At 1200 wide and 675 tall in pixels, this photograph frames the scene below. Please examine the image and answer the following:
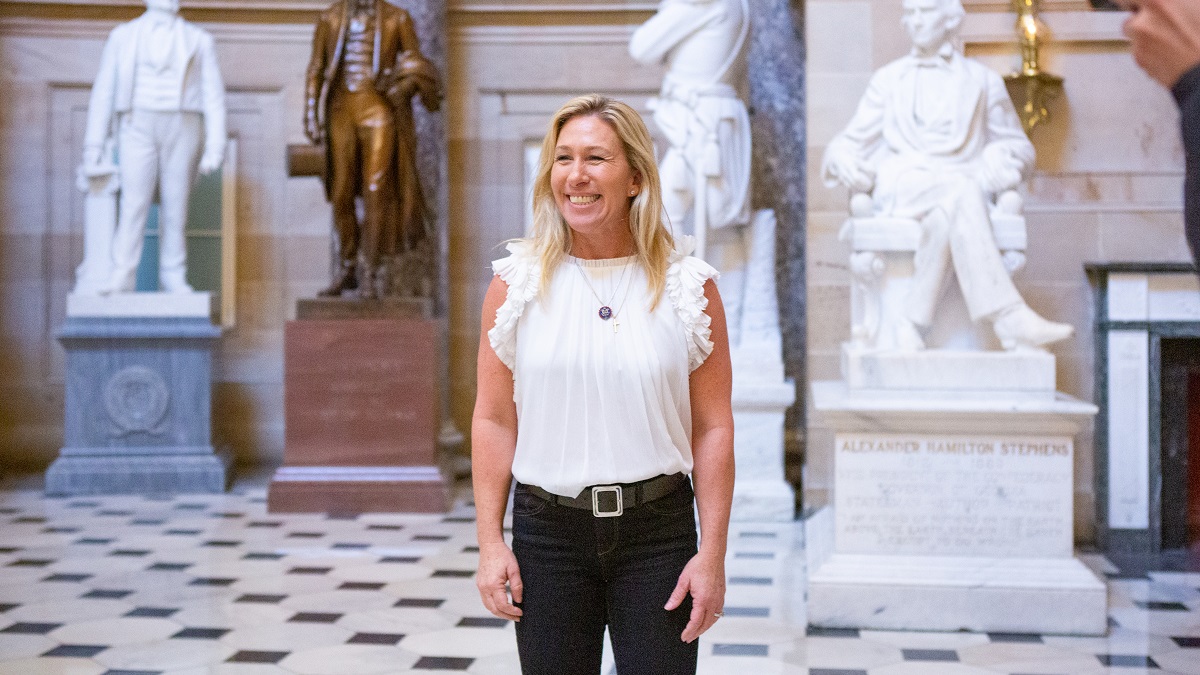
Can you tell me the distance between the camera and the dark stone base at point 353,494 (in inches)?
303

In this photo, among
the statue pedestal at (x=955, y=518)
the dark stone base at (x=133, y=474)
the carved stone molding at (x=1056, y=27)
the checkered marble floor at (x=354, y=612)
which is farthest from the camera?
the dark stone base at (x=133, y=474)

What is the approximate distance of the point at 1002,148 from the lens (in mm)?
5496

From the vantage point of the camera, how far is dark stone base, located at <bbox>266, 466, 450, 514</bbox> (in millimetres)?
7703

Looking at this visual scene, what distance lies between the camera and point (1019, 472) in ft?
16.8

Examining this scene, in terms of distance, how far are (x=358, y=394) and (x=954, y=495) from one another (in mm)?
3809

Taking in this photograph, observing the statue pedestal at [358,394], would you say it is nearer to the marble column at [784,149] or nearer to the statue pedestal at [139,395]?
the statue pedestal at [139,395]

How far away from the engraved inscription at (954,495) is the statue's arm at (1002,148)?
3.47 feet

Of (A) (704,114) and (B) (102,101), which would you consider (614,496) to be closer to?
(A) (704,114)

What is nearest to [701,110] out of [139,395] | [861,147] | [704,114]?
[704,114]

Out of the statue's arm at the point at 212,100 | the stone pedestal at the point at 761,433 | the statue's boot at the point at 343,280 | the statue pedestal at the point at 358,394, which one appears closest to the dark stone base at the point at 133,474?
the statue pedestal at the point at 358,394

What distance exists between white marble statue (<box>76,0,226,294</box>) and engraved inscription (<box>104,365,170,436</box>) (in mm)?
542

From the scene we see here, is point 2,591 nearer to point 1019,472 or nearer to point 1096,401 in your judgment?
point 1019,472

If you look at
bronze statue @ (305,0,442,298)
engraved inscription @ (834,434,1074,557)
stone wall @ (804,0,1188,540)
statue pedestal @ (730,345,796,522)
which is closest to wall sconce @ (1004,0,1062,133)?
stone wall @ (804,0,1188,540)

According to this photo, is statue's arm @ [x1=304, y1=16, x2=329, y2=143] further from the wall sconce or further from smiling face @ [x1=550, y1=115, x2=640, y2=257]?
smiling face @ [x1=550, y1=115, x2=640, y2=257]
